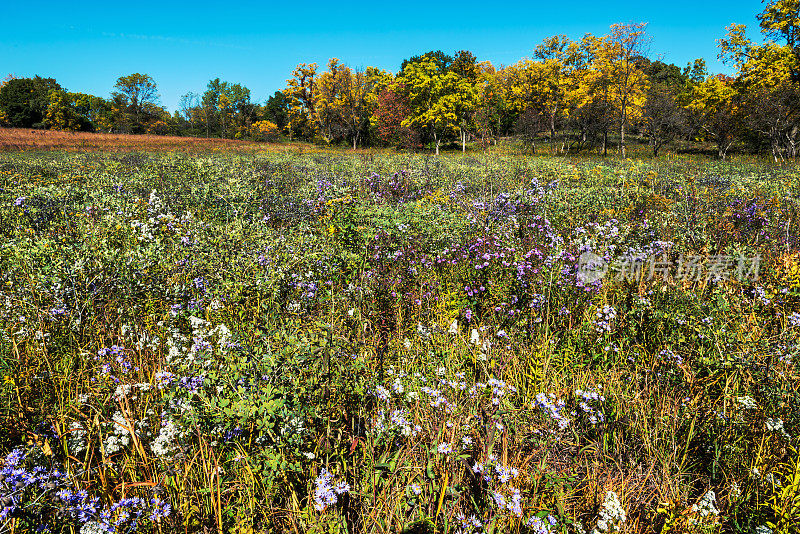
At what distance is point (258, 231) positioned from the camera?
4.51 metres

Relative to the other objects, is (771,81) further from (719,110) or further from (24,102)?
(24,102)

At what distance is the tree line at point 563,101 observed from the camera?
92.0ft

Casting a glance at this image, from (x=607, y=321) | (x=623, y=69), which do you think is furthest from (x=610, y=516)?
(x=623, y=69)

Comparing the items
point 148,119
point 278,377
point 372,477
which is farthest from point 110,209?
point 148,119

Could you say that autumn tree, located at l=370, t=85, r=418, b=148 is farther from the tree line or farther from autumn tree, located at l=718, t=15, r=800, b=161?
autumn tree, located at l=718, t=15, r=800, b=161

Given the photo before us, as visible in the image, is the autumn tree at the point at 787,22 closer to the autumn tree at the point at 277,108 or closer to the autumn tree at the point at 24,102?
the autumn tree at the point at 277,108

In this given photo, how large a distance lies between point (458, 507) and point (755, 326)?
304cm

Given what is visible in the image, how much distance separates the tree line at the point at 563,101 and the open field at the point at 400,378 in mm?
28936

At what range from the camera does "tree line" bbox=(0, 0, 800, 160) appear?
1104 inches

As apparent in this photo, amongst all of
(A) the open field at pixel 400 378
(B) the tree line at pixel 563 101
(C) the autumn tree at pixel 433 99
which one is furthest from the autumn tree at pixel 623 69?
(A) the open field at pixel 400 378

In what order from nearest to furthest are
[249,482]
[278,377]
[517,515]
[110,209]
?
[517,515]
[249,482]
[278,377]
[110,209]

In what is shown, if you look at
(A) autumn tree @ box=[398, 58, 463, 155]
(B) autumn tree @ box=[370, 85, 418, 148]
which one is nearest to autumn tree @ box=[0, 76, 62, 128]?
(B) autumn tree @ box=[370, 85, 418, 148]

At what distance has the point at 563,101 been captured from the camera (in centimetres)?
3725

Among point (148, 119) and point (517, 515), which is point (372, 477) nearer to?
point (517, 515)
